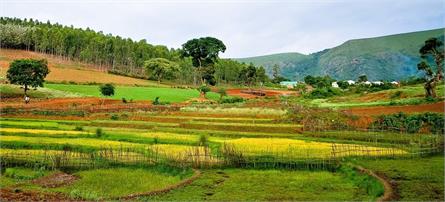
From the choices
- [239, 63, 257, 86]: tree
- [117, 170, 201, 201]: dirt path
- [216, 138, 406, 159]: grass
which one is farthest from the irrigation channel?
[239, 63, 257, 86]: tree

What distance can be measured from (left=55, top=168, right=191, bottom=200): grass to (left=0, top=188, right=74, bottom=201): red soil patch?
0.58 m

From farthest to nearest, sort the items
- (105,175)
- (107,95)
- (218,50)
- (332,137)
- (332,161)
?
1. (218,50)
2. (107,95)
3. (332,137)
4. (332,161)
5. (105,175)

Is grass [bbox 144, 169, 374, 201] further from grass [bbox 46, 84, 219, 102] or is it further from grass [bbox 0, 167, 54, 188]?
grass [bbox 46, 84, 219, 102]

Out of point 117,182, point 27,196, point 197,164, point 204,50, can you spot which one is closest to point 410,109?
point 197,164

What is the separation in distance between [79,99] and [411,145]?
2016 inches

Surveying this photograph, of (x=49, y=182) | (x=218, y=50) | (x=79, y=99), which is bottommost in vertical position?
(x=49, y=182)

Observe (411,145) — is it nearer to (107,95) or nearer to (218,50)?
(107,95)

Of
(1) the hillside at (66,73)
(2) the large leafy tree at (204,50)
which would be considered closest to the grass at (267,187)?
(1) the hillside at (66,73)

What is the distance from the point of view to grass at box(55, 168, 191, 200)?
1886cm

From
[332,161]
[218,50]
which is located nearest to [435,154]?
[332,161]

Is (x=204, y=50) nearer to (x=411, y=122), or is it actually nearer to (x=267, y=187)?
(x=411, y=122)

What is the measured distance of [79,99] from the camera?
66.8 meters

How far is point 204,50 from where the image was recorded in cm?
10612

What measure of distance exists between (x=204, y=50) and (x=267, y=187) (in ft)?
290
